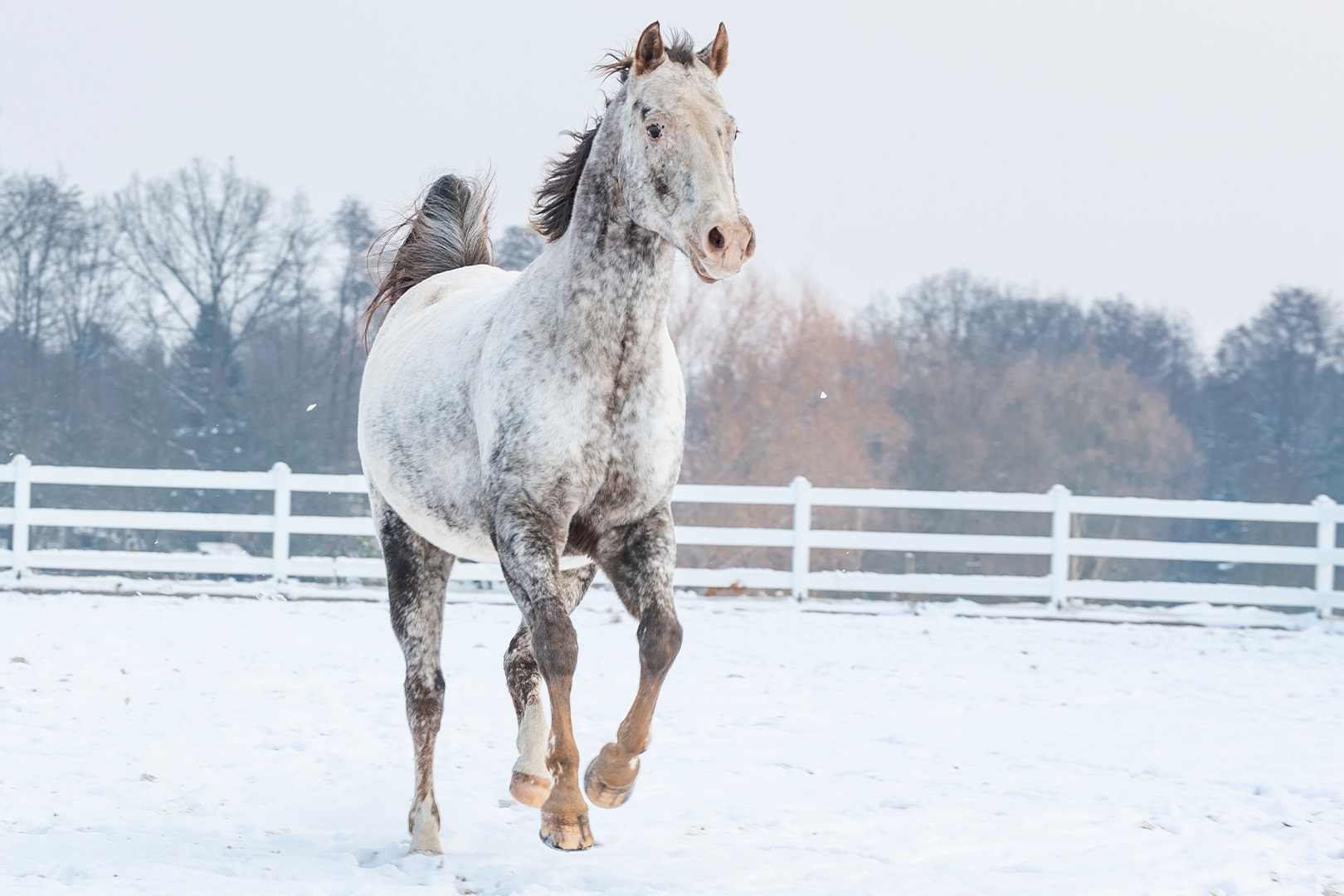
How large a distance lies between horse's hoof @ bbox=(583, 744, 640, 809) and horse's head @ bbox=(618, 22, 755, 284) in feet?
4.28

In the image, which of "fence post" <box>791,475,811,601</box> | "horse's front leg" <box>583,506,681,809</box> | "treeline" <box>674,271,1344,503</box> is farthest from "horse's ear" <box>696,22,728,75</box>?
"treeline" <box>674,271,1344,503</box>

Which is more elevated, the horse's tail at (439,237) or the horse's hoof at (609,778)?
the horse's tail at (439,237)

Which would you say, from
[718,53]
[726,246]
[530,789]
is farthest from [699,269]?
[530,789]

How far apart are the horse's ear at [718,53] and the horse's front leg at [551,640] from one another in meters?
1.32

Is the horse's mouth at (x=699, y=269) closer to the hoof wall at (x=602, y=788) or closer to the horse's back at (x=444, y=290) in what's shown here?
the hoof wall at (x=602, y=788)

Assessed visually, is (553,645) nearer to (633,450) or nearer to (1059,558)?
(633,450)

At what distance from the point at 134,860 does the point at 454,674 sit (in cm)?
420

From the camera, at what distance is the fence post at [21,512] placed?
41.2 ft

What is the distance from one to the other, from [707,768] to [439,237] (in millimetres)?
2534

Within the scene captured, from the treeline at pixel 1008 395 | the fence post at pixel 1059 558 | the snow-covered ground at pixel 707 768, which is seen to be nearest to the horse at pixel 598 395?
the snow-covered ground at pixel 707 768

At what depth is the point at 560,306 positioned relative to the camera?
11.4ft

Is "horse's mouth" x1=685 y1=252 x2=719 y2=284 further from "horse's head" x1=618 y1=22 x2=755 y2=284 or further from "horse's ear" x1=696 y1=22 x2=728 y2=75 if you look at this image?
"horse's ear" x1=696 y1=22 x2=728 y2=75

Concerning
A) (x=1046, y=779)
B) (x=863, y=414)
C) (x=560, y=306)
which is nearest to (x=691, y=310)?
(x=863, y=414)

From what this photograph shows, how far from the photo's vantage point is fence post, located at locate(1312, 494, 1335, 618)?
→ 12430 millimetres
